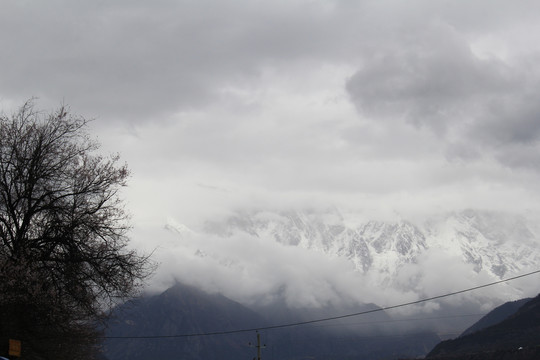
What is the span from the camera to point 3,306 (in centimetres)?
2777

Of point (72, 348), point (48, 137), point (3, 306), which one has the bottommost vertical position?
point (72, 348)

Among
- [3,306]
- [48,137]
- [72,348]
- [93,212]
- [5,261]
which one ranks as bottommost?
[72,348]

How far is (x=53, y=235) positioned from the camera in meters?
29.3

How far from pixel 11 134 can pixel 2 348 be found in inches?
391

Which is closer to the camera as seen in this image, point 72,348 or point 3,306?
point 3,306

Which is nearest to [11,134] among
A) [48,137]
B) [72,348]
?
[48,137]

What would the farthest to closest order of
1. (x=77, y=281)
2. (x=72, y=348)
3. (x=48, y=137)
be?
(x=72, y=348) → (x=48, y=137) → (x=77, y=281)

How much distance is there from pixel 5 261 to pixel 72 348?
319 inches

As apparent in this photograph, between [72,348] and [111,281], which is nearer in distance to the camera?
[111,281]

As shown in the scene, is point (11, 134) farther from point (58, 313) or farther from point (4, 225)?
point (58, 313)

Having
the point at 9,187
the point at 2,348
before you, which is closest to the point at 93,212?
the point at 9,187

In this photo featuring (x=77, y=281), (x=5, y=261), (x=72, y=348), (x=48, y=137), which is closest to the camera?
(x=5, y=261)

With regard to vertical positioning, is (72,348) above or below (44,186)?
below

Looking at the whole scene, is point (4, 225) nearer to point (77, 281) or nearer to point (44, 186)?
point (44, 186)
